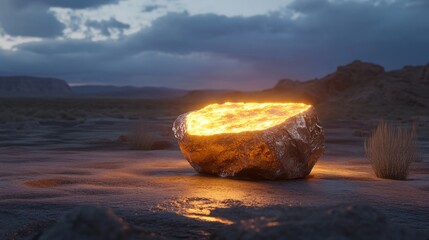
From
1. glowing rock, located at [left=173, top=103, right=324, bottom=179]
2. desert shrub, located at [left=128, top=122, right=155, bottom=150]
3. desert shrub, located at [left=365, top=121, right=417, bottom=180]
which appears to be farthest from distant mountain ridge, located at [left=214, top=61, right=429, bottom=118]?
glowing rock, located at [left=173, top=103, right=324, bottom=179]

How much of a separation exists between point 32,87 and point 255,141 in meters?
182

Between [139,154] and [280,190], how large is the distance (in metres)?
5.37

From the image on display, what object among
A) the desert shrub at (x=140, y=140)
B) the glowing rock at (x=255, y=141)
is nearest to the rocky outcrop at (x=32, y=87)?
the desert shrub at (x=140, y=140)

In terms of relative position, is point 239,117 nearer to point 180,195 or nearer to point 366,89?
point 180,195

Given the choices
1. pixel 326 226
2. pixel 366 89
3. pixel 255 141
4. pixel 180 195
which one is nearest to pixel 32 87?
pixel 366 89

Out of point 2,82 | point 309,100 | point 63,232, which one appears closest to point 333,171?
point 63,232

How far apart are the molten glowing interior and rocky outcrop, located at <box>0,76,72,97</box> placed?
6391 inches

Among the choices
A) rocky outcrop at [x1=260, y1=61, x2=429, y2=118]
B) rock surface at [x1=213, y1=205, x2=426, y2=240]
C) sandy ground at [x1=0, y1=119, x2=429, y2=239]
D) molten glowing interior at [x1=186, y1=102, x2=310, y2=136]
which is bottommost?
sandy ground at [x1=0, y1=119, x2=429, y2=239]

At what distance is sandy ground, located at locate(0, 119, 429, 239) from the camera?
4441mm

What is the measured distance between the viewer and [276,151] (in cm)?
636

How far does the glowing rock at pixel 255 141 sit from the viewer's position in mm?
6387

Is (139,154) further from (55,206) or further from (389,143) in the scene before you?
(55,206)

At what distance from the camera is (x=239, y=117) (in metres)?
7.12

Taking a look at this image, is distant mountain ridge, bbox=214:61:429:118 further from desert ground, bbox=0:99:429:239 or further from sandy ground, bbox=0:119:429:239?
sandy ground, bbox=0:119:429:239
